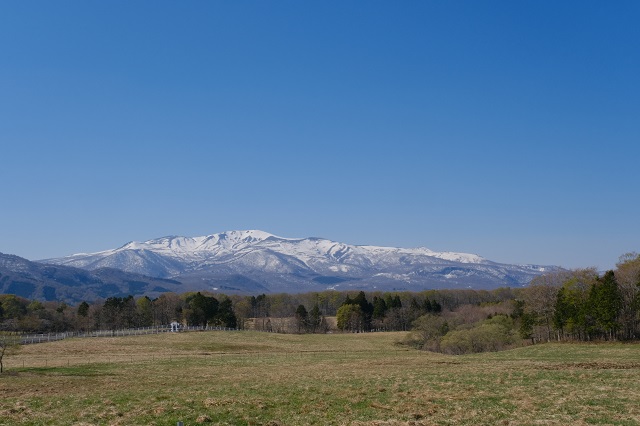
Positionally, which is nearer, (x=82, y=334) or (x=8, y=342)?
(x=8, y=342)

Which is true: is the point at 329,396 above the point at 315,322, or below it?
above

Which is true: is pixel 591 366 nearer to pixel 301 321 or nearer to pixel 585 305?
pixel 585 305

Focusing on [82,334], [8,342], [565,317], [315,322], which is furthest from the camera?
[315,322]

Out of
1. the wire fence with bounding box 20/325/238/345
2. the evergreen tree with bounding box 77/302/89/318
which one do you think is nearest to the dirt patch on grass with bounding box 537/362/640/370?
the wire fence with bounding box 20/325/238/345

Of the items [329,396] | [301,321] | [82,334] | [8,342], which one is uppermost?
[8,342]

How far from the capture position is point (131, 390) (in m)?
33.0

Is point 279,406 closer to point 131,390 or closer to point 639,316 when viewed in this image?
point 131,390

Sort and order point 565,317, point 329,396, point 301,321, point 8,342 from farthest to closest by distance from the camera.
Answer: point 301,321
point 565,317
point 8,342
point 329,396

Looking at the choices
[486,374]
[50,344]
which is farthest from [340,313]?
[486,374]

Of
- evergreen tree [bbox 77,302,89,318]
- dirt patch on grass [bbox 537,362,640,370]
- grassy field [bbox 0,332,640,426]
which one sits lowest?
dirt patch on grass [bbox 537,362,640,370]

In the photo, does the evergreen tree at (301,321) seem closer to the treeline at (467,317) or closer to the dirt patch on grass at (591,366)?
the treeline at (467,317)

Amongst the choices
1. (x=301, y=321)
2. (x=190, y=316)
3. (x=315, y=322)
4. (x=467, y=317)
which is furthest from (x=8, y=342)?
(x=315, y=322)

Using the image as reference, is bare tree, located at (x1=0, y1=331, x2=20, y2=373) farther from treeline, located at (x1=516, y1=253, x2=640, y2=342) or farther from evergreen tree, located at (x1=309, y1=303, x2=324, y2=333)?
evergreen tree, located at (x1=309, y1=303, x2=324, y2=333)

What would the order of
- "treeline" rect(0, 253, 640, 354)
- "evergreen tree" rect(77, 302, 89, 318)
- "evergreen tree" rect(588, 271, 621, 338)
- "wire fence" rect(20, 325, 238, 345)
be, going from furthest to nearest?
1. "evergreen tree" rect(77, 302, 89, 318)
2. "wire fence" rect(20, 325, 238, 345)
3. "treeline" rect(0, 253, 640, 354)
4. "evergreen tree" rect(588, 271, 621, 338)
